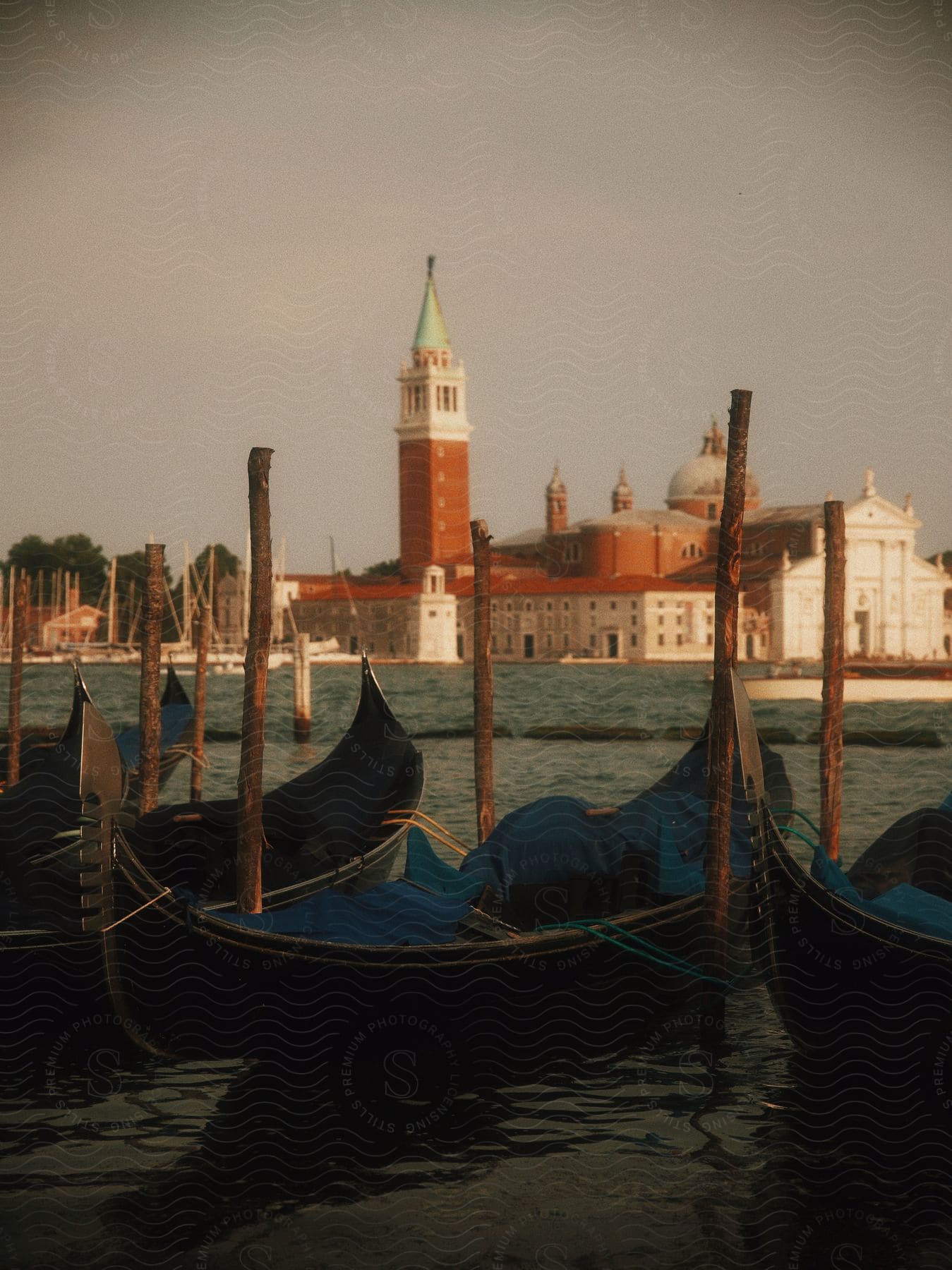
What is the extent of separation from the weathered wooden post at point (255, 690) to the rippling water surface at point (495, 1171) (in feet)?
2.13

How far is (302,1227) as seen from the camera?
320 centimetres

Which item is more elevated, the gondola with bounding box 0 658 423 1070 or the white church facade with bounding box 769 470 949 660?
the white church facade with bounding box 769 470 949 660

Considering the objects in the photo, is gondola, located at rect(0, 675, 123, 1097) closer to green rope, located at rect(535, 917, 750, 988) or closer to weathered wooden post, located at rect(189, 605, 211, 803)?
green rope, located at rect(535, 917, 750, 988)

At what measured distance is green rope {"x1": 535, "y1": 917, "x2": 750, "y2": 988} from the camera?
4059 millimetres

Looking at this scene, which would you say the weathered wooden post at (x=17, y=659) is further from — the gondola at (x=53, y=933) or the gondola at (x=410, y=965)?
the gondola at (x=410, y=965)

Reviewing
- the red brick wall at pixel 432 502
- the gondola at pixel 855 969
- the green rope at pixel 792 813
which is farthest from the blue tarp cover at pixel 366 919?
the red brick wall at pixel 432 502

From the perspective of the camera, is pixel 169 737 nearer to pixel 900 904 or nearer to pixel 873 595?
pixel 900 904

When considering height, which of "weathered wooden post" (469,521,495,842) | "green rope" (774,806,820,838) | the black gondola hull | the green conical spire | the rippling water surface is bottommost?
the rippling water surface

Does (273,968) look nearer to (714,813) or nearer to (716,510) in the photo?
(714,813)

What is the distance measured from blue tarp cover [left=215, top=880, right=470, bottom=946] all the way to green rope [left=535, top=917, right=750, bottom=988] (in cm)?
30

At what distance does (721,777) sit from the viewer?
13.8 feet

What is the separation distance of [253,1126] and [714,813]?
1.49 m

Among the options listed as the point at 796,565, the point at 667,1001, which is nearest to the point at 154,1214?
the point at 667,1001

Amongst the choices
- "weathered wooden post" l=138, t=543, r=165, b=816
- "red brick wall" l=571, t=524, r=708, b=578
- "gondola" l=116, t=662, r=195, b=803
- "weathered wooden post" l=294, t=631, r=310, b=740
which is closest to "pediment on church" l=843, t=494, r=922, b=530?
"red brick wall" l=571, t=524, r=708, b=578
